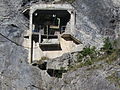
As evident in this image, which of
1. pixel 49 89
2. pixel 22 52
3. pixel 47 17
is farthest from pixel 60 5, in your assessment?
pixel 49 89

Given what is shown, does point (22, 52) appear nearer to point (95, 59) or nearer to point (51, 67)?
point (51, 67)

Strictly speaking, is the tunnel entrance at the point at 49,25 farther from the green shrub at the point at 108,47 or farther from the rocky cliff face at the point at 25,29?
the green shrub at the point at 108,47

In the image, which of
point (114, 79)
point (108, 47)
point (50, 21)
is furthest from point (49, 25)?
point (114, 79)

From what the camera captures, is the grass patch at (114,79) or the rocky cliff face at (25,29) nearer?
the grass patch at (114,79)

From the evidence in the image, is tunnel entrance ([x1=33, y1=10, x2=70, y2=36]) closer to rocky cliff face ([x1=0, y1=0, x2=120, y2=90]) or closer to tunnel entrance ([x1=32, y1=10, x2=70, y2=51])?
tunnel entrance ([x1=32, y1=10, x2=70, y2=51])

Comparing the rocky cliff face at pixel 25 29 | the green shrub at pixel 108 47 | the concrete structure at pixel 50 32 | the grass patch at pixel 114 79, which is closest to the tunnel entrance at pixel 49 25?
the concrete structure at pixel 50 32

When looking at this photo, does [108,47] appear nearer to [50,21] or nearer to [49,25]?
[49,25]
